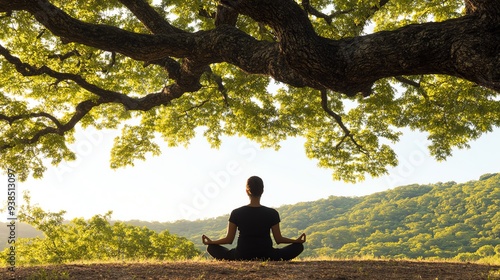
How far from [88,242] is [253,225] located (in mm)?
33435

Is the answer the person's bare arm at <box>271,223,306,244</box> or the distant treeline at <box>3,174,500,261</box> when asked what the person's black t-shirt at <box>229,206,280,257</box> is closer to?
the person's bare arm at <box>271,223,306,244</box>

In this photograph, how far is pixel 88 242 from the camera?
3619 centimetres

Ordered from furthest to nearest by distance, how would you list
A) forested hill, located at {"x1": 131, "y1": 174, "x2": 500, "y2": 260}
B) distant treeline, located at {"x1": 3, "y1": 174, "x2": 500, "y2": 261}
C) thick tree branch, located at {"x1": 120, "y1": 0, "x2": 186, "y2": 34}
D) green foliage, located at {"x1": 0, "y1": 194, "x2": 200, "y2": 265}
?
1. forested hill, located at {"x1": 131, "y1": 174, "x2": 500, "y2": 260}
2. distant treeline, located at {"x1": 3, "y1": 174, "x2": 500, "y2": 261}
3. green foliage, located at {"x1": 0, "y1": 194, "x2": 200, "y2": 265}
4. thick tree branch, located at {"x1": 120, "y1": 0, "x2": 186, "y2": 34}

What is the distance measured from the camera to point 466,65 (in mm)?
5621

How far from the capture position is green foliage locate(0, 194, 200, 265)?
34.0 meters

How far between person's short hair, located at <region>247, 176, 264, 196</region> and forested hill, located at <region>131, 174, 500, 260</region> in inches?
2698

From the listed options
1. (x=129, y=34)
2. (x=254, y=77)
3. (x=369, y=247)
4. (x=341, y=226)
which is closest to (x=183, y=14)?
(x=254, y=77)

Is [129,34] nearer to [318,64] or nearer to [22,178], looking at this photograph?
[318,64]

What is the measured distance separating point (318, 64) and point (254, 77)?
882cm

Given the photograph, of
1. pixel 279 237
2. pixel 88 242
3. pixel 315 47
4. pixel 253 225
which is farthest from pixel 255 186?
pixel 88 242

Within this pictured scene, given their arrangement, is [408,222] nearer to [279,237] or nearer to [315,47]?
[279,237]

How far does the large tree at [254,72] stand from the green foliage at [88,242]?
1839cm

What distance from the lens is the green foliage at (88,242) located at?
34.0 metres


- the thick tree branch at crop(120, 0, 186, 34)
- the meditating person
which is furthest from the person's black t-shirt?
the thick tree branch at crop(120, 0, 186, 34)
